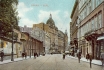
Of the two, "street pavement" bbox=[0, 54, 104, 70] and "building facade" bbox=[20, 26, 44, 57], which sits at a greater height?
"building facade" bbox=[20, 26, 44, 57]

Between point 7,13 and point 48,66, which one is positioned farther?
point 7,13

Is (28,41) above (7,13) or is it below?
below

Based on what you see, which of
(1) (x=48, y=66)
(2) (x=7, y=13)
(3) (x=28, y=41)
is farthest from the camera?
(3) (x=28, y=41)

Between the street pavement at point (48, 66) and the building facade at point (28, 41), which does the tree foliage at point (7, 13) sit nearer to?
the street pavement at point (48, 66)

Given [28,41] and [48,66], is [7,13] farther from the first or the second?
[28,41]

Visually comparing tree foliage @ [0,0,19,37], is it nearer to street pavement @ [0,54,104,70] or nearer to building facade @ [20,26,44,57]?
street pavement @ [0,54,104,70]

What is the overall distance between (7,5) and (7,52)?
46.1ft

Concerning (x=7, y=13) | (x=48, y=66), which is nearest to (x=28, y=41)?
(x=7, y=13)

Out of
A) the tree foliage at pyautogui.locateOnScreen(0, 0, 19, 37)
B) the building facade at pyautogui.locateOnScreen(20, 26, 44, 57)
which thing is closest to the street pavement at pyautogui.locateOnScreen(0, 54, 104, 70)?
the tree foliage at pyautogui.locateOnScreen(0, 0, 19, 37)

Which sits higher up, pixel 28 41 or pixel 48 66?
pixel 28 41

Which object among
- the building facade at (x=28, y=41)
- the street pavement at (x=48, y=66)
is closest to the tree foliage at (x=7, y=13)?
the street pavement at (x=48, y=66)

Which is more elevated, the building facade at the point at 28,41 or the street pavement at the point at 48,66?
the building facade at the point at 28,41

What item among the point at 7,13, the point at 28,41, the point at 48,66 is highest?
the point at 7,13

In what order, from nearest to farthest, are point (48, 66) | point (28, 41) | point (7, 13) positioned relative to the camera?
point (48, 66) < point (7, 13) < point (28, 41)
